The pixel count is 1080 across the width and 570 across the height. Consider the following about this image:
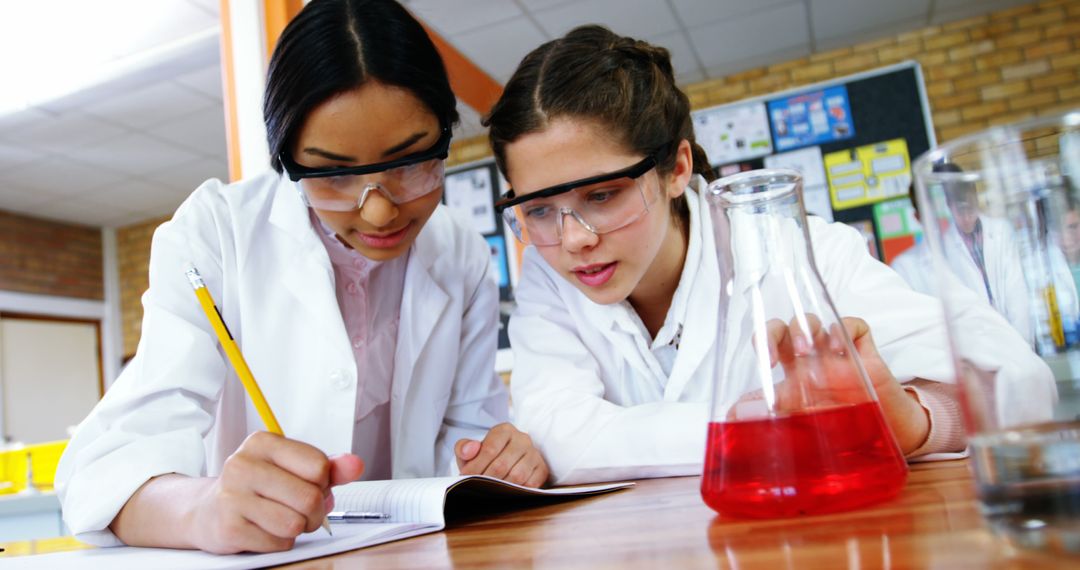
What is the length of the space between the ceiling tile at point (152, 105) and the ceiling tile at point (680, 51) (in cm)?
317

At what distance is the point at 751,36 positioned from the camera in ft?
17.5

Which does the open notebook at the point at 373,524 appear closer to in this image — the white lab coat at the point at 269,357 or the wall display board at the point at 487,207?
the white lab coat at the point at 269,357

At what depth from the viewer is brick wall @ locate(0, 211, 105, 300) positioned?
25.3ft

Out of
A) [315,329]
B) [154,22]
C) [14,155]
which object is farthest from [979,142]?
[14,155]

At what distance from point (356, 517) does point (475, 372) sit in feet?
2.71

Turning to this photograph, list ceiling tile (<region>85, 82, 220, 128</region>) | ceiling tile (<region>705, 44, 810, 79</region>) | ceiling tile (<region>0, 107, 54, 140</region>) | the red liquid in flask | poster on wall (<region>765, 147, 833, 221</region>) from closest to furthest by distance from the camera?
the red liquid in flask, poster on wall (<region>765, 147, 833, 221</region>), ceiling tile (<region>85, 82, 220, 128</region>), ceiling tile (<region>0, 107, 54, 140</region>), ceiling tile (<region>705, 44, 810, 79</region>)

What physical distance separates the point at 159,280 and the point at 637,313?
0.86 m

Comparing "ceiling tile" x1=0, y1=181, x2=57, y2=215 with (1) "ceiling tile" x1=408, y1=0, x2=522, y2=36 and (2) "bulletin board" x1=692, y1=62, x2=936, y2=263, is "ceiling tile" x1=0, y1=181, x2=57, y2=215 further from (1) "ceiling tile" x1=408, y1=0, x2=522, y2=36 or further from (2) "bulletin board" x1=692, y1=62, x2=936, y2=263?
(2) "bulletin board" x1=692, y1=62, x2=936, y2=263

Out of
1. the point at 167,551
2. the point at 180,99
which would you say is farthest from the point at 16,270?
the point at 167,551

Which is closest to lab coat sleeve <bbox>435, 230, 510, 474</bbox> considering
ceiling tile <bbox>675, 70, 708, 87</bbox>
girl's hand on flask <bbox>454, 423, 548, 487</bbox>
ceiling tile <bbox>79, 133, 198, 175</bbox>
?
girl's hand on flask <bbox>454, 423, 548, 487</bbox>

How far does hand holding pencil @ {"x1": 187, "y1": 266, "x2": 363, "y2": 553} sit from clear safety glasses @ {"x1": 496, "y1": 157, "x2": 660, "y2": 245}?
649mm

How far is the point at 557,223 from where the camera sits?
1.36 meters

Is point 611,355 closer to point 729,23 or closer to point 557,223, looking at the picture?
point 557,223

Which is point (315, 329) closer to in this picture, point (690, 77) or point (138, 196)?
point (690, 77)
